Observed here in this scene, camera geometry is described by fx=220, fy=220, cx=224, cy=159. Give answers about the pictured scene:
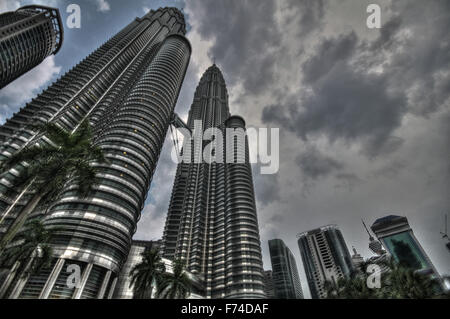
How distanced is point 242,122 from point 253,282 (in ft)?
385

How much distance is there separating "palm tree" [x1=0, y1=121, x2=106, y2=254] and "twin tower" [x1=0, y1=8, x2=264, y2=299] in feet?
8.51

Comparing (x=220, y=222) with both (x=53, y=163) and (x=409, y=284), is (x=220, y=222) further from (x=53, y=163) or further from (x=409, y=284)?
(x=53, y=163)

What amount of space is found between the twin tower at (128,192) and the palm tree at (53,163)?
259cm

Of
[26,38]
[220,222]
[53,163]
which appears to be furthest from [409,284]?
[26,38]

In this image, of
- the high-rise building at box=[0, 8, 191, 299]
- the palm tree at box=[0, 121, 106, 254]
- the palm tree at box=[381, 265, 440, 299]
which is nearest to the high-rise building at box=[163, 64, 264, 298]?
the high-rise building at box=[0, 8, 191, 299]

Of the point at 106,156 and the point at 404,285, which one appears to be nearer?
the point at 404,285

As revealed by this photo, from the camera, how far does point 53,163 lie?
22.7m

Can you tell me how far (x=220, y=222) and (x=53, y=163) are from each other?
113 metres

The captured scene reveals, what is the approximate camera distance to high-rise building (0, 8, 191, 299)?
4881 centimetres

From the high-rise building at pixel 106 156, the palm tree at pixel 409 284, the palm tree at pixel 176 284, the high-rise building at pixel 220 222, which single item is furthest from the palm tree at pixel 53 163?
the high-rise building at pixel 220 222

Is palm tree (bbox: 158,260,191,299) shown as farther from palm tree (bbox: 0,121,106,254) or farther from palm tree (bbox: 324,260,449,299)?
palm tree (bbox: 324,260,449,299)

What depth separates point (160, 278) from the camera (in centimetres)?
3650

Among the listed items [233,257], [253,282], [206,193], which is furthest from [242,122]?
[253,282]

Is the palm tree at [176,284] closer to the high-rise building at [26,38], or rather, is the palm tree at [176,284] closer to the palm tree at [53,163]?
the palm tree at [53,163]
